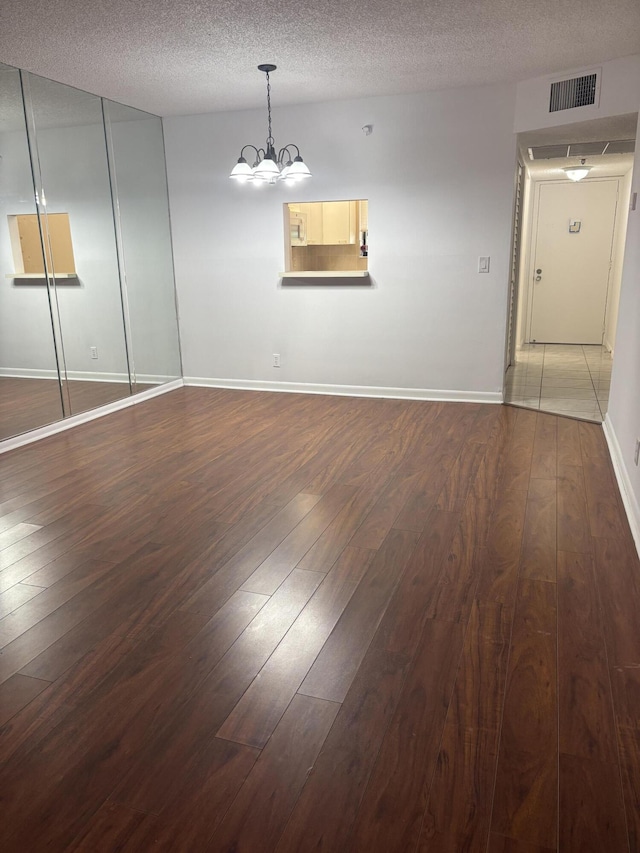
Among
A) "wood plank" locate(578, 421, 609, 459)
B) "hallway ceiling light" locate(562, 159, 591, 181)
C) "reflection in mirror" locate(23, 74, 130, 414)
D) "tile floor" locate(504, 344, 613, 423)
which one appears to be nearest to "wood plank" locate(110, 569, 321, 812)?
"wood plank" locate(578, 421, 609, 459)

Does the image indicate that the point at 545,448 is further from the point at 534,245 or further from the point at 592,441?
the point at 534,245

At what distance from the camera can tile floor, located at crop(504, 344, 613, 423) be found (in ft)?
18.2

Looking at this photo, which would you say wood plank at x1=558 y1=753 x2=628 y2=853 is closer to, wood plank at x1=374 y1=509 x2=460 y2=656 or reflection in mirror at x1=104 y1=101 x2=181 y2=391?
wood plank at x1=374 y1=509 x2=460 y2=656

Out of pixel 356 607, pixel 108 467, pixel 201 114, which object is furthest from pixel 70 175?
pixel 356 607

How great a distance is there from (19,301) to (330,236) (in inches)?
164

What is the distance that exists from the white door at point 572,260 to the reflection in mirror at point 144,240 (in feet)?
19.2

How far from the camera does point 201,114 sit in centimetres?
590

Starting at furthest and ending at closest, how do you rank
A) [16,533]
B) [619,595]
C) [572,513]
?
1. [572,513]
2. [16,533]
3. [619,595]

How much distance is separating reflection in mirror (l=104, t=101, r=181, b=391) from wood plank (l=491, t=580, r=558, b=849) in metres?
4.66

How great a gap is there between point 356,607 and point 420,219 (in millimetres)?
4124

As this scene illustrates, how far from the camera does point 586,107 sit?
15.1 feet

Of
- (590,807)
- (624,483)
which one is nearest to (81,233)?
(624,483)

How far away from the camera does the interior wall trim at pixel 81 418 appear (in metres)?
4.63

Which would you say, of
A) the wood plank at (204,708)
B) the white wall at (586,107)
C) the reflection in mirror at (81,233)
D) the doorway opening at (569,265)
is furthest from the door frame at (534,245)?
the wood plank at (204,708)
